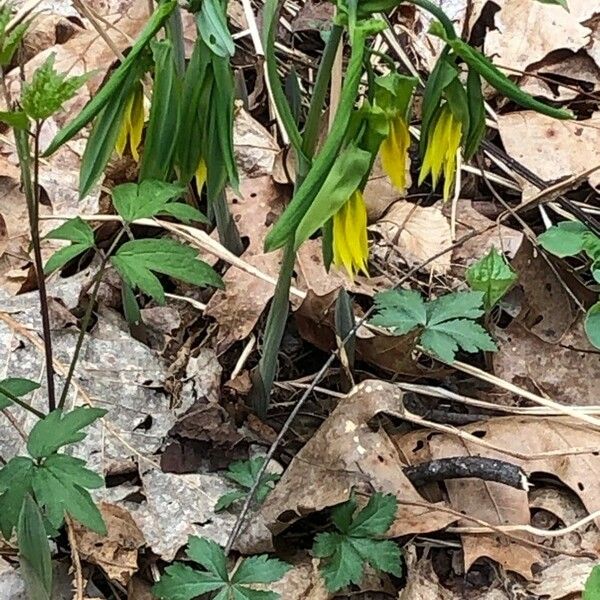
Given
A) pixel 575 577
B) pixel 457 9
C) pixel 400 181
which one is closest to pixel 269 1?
pixel 400 181

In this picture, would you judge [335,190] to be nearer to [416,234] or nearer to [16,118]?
[16,118]

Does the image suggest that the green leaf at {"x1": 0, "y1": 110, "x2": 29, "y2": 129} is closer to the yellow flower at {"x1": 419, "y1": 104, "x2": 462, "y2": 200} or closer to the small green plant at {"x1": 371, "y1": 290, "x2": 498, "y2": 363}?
the yellow flower at {"x1": 419, "y1": 104, "x2": 462, "y2": 200}

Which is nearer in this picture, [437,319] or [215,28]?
[215,28]

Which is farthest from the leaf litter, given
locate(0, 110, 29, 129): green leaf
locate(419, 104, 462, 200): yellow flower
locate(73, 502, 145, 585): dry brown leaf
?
locate(0, 110, 29, 129): green leaf

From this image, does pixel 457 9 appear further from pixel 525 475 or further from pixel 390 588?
pixel 390 588

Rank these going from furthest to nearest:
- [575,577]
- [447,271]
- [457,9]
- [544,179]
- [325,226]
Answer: [457,9], [544,179], [447,271], [575,577], [325,226]

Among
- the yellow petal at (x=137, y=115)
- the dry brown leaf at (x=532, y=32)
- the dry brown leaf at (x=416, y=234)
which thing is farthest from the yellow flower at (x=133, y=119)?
the dry brown leaf at (x=532, y=32)

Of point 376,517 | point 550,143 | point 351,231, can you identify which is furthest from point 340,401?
point 550,143
